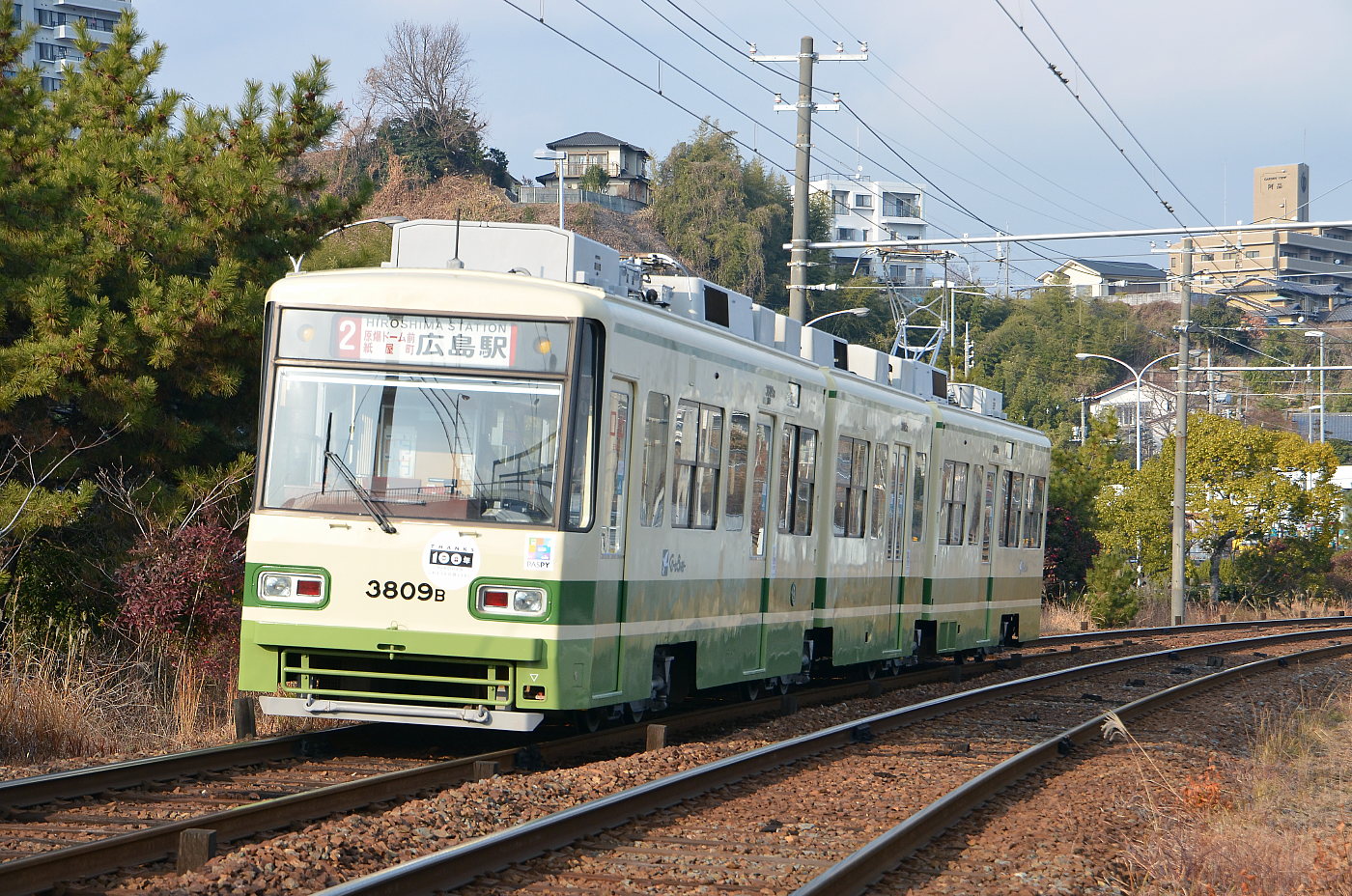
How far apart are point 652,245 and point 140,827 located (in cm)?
7017

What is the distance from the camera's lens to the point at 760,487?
13727 millimetres

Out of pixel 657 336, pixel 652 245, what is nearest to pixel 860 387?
pixel 657 336

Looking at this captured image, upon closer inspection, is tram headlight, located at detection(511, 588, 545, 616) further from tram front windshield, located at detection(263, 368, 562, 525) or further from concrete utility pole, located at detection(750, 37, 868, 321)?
concrete utility pole, located at detection(750, 37, 868, 321)

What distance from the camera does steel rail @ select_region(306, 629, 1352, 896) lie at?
670 centimetres

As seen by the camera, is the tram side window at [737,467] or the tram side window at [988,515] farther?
the tram side window at [988,515]

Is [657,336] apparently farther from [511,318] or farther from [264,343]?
[264,343]

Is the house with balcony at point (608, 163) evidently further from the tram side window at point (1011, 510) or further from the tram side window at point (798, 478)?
the tram side window at point (798, 478)

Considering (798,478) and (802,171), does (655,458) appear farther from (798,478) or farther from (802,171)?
(802,171)

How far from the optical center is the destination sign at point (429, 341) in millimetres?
10430

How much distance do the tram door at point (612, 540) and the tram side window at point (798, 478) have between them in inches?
133

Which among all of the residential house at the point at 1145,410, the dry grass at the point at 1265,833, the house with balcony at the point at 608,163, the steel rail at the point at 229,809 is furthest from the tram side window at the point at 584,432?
the house with balcony at the point at 608,163

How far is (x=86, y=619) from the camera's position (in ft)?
45.8

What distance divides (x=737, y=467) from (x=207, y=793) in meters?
5.43

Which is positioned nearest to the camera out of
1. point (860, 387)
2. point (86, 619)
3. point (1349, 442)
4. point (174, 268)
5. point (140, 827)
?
point (140, 827)
